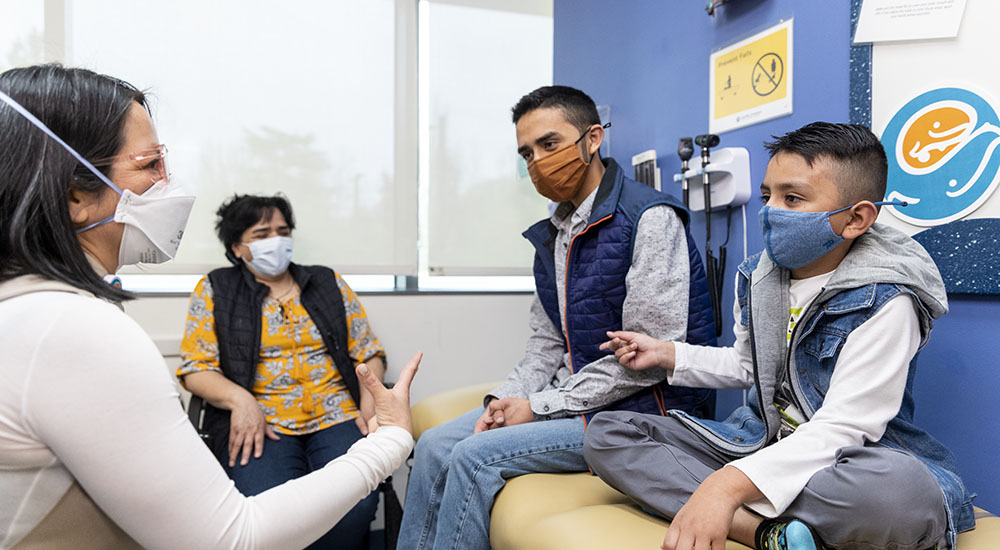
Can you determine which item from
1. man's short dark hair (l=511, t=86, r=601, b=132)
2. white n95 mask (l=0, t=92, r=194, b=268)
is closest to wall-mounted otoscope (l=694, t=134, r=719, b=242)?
man's short dark hair (l=511, t=86, r=601, b=132)

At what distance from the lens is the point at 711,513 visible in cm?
99

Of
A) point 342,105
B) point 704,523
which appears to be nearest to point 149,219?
point 704,523

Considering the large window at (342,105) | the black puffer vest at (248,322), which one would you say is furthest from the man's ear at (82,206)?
the large window at (342,105)

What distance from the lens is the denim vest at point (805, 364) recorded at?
110cm

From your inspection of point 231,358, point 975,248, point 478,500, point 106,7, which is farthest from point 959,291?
point 106,7

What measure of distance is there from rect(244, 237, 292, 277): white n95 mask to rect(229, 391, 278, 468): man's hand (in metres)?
0.45

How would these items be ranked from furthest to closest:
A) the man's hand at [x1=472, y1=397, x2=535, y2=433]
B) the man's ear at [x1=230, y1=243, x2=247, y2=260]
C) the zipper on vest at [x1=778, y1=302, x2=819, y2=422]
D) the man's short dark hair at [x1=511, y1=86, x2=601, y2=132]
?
the man's ear at [x1=230, y1=243, x2=247, y2=260] < the man's short dark hair at [x1=511, y1=86, x2=601, y2=132] < the man's hand at [x1=472, y1=397, x2=535, y2=433] < the zipper on vest at [x1=778, y1=302, x2=819, y2=422]

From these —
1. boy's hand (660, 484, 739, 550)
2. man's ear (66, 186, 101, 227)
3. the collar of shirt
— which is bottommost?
boy's hand (660, 484, 739, 550)

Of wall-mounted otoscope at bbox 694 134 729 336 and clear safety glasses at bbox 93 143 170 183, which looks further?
wall-mounted otoscope at bbox 694 134 729 336

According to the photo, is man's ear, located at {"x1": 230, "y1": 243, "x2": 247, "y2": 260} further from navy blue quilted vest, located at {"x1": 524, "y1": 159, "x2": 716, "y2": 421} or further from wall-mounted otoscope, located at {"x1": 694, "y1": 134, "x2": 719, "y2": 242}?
wall-mounted otoscope, located at {"x1": 694, "y1": 134, "x2": 719, "y2": 242}

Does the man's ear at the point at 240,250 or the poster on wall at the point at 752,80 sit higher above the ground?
the poster on wall at the point at 752,80

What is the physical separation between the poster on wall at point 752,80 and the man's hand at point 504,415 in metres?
1.02

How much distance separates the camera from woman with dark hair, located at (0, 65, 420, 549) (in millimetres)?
689

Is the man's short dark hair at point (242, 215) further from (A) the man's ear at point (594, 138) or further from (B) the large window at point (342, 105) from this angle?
(A) the man's ear at point (594, 138)
